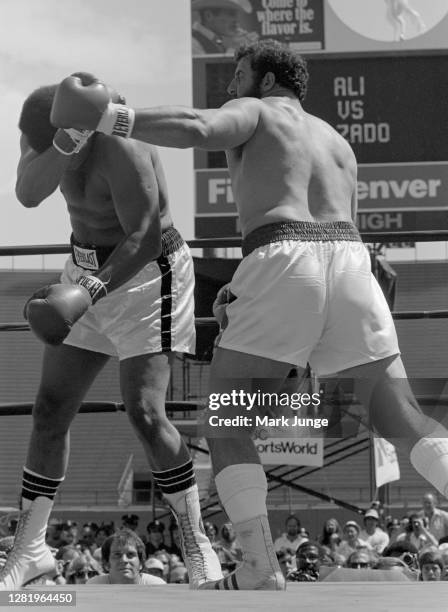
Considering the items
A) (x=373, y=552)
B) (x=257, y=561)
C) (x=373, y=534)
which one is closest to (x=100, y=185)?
(x=257, y=561)

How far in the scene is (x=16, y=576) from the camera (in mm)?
3002

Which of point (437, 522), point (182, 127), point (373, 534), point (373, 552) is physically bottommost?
point (373, 534)

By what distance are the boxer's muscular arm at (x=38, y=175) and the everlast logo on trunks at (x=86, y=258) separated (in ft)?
0.79

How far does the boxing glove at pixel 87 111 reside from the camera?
2.30 m

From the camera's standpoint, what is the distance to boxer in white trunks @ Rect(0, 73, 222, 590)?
9.78ft

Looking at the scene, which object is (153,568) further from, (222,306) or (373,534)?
(373,534)

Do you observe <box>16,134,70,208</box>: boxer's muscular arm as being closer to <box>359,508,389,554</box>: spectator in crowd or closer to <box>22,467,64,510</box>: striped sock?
<box>22,467,64,510</box>: striped sock

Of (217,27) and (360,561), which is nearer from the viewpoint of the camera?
(360,561)

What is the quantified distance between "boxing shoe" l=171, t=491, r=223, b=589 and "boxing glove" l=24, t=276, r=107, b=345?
680 mm

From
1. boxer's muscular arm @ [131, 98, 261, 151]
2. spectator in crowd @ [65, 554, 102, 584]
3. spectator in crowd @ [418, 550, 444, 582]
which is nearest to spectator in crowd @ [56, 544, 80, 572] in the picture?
spectator in crowd @ [65, 554, 102, 584]

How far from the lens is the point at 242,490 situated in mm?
2520

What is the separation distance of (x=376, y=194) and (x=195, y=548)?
297 inches

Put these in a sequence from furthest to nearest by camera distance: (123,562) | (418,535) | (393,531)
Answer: (393,531) → (418,535) → (123,562)

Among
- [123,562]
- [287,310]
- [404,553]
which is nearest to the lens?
[287,310]
